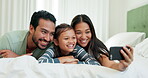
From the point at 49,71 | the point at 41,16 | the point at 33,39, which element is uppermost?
the point at 41,16

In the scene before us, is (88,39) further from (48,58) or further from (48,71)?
(48,71)

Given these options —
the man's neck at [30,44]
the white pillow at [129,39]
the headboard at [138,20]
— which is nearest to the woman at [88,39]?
the man's neck at [30,44]

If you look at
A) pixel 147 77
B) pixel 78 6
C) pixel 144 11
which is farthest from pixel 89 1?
pixel 147 77

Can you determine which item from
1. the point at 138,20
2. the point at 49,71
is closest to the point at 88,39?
the point at 49,71

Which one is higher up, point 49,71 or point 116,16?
point 116,16

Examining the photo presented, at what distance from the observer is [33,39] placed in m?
1.41

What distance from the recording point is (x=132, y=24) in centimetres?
246

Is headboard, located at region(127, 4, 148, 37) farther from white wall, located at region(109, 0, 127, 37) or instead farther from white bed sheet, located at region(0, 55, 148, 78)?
white bed sheet, located at region(0, 55, 148, 78)

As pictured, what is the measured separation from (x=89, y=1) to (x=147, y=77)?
2.27m

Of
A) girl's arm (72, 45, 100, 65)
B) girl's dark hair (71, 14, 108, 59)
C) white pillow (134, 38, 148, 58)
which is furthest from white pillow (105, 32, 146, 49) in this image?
girl's arm (72, 45, 100, 65)

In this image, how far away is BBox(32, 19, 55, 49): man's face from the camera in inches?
49.7

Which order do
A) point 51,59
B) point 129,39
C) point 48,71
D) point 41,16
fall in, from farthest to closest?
point 129,39, point 41,16, point 51,59, point 48,71

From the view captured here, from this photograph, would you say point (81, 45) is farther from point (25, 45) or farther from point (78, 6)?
point (78, 6)

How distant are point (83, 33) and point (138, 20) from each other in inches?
52.3
